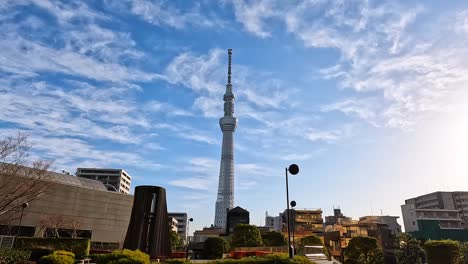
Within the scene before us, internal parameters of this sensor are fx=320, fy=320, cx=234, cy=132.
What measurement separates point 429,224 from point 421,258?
34.9m

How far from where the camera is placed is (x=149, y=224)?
99.5 feet

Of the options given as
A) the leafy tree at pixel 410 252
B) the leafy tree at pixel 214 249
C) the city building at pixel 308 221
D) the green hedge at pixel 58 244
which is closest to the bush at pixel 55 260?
the green hedge at pixel 58 244

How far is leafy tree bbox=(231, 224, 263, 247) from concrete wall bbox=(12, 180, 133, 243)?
2392 cm

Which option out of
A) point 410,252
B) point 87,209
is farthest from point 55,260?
point 410,252

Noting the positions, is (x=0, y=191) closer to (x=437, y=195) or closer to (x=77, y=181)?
(x=77, y=181)

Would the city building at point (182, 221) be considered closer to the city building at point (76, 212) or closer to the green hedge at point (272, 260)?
the city building at point (76, 212)

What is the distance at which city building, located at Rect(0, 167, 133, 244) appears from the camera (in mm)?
53141

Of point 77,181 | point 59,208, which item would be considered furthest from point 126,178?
point 59,208

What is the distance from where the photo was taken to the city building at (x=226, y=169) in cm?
17650

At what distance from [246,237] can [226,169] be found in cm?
11145

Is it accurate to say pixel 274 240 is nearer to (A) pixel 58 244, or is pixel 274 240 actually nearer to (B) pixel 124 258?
(A) pixel 58 244

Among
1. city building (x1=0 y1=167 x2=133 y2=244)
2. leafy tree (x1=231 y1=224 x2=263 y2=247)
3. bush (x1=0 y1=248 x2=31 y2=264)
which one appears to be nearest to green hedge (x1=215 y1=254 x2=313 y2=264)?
bush (x1=0 y1=248 x2=31 y2=264)

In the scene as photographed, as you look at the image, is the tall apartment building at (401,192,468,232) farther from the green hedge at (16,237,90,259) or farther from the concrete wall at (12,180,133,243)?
the green hedge at (16,237,90,259)

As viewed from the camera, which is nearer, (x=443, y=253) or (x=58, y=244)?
(x=443, y=253)
